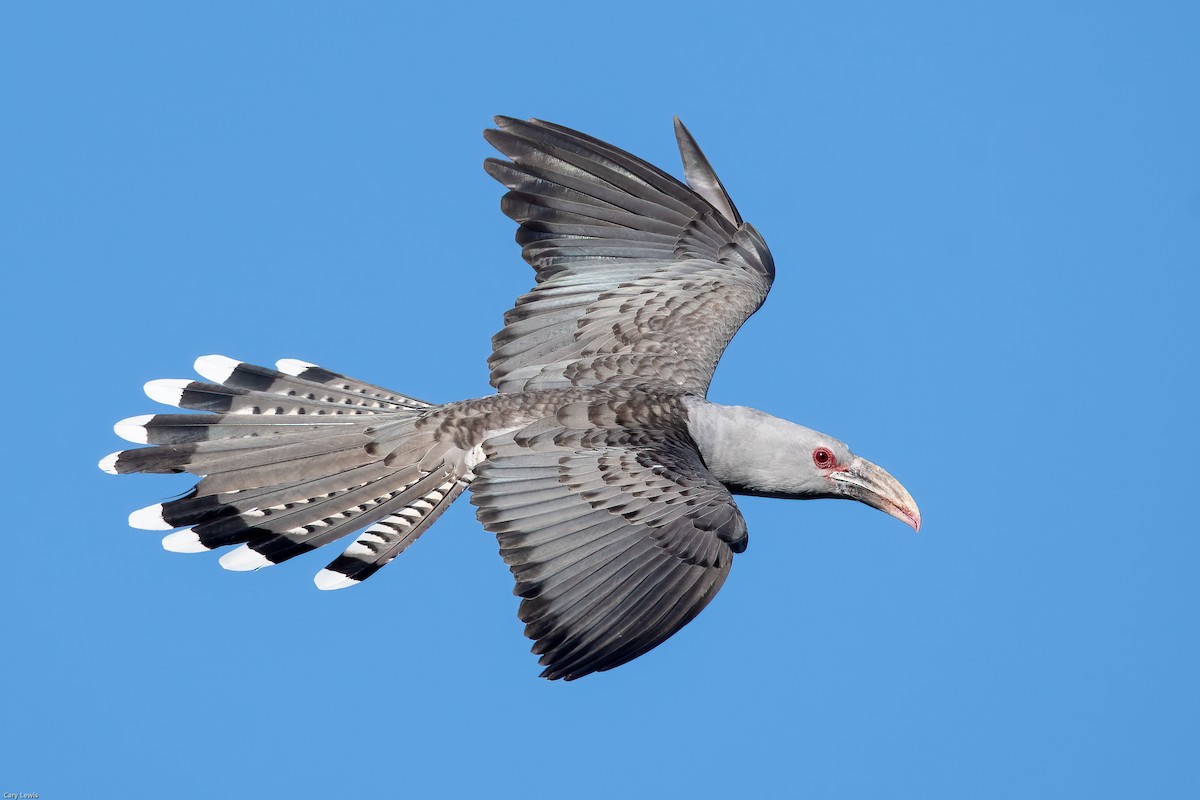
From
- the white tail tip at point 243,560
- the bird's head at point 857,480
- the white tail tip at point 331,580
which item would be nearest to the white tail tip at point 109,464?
the white tail tip at point 243,560

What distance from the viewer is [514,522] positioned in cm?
852

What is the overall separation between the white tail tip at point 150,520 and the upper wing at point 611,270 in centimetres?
241

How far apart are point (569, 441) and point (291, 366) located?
218 centimetres

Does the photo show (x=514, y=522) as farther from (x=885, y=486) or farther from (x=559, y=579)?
(x=885, y=486)

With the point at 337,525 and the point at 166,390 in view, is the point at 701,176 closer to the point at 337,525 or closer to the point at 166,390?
the point at 337,525

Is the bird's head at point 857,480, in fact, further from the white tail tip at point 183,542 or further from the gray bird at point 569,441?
the white tail tip at point 183,542

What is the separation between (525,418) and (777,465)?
5.89 feet

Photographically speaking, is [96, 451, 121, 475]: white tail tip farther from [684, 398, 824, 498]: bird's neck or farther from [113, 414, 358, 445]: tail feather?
[684, 398, 824, 498]: bird's neck

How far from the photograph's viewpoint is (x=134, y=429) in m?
9.49

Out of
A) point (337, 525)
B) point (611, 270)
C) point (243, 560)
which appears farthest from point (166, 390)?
point (611, 270)

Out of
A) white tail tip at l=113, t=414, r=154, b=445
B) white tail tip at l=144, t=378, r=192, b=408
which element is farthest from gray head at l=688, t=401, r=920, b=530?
white tail tip at l=113, t=414, r=154, b=445

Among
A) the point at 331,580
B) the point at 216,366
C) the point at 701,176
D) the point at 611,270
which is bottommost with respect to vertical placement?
the point at 331,580

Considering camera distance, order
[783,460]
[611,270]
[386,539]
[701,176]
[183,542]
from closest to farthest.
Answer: [183,542], [386,539], [783,460], [611,270], [701,176]

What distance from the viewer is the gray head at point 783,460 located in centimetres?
980
